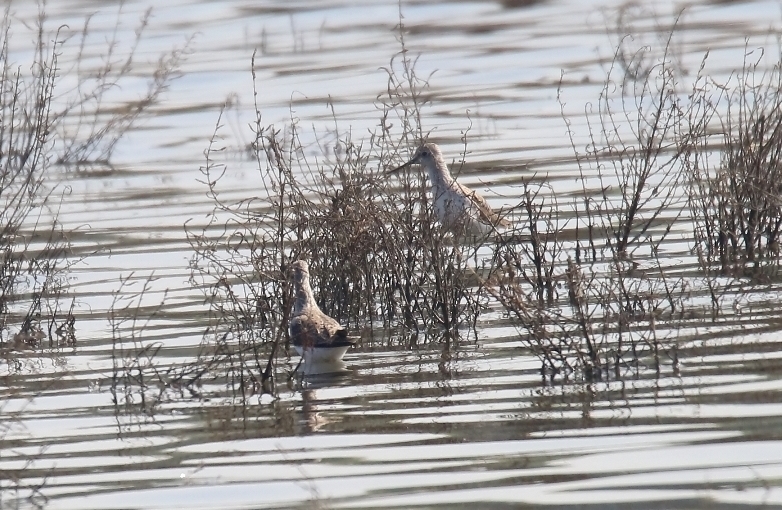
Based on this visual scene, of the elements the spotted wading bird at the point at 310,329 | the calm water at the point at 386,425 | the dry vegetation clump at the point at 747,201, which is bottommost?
the calm water at the point at 386,425

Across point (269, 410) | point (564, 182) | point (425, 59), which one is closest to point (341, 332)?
point (269, 410)

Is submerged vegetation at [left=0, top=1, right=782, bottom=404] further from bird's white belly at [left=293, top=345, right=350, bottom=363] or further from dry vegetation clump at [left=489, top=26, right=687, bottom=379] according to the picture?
bird's white belly at [left=293, top=345, right=350, bottom=363]

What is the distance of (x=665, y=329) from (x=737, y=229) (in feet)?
7.84

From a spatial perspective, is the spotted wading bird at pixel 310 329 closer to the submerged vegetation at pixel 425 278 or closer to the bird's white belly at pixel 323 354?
the bird's white belly at pixel 323 354

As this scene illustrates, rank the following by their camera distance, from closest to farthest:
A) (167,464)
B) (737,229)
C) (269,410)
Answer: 1. (167,464)
2. (269,410)
3. (737,229)

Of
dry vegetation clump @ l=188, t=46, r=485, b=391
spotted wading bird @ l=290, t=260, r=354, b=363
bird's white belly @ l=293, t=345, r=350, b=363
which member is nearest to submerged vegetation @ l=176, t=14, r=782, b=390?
dry vegetation clump @ l=188, t=46, r=485, b=391

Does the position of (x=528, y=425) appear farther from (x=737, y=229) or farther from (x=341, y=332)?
(x=737, y=229)

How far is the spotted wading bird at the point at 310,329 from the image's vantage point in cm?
888

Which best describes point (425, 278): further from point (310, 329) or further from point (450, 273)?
point (310, 329)

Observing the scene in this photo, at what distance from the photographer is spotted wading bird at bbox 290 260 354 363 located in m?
8.88

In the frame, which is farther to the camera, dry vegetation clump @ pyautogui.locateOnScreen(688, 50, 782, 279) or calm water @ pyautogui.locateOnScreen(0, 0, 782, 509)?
dry vegetation clump @ pyautogui.locateOnScreen(688, 50, 782, 279)

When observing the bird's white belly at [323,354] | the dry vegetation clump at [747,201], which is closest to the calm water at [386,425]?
the bird's white belly at [323,354]

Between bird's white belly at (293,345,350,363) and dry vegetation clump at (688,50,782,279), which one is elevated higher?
dry vegetation clump at (688,50,782,279)

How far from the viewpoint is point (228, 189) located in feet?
55.4
